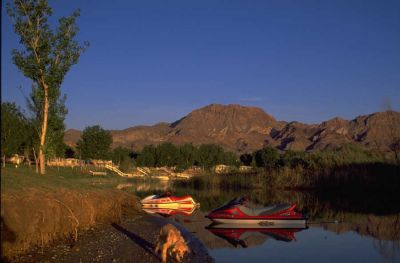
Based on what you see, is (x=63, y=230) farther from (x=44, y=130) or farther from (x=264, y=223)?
(x=44, y=130)

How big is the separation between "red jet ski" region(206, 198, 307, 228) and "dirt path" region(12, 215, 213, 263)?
14.0 feet

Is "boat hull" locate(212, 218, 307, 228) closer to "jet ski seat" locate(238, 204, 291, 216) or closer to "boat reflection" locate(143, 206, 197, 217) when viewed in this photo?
"jet ski seat" locate(238, 204, 291, 216)

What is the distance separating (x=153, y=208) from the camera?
99.3ft

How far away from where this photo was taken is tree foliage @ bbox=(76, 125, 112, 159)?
8125 cm

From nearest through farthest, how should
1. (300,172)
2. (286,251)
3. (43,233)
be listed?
(43,233), (286,251), (300,172)

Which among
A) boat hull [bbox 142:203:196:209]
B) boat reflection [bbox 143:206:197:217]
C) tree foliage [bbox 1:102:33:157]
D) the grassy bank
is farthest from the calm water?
tree foliage [bbox 1:102:33:157]

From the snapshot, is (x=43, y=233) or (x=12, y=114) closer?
(x=43, y=233)

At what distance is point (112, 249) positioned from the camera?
1346 centimetres

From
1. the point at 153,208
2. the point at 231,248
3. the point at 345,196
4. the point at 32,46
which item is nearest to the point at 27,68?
the point at 32,46

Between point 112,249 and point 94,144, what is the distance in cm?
7017

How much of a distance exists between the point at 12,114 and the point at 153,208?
25.9m

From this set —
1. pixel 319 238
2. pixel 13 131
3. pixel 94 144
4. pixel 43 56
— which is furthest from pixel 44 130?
pixel 94 144

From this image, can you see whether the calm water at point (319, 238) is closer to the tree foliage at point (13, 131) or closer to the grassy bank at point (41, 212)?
the grassy bank at point (41, 212)

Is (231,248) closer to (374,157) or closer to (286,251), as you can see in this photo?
(286,251)
